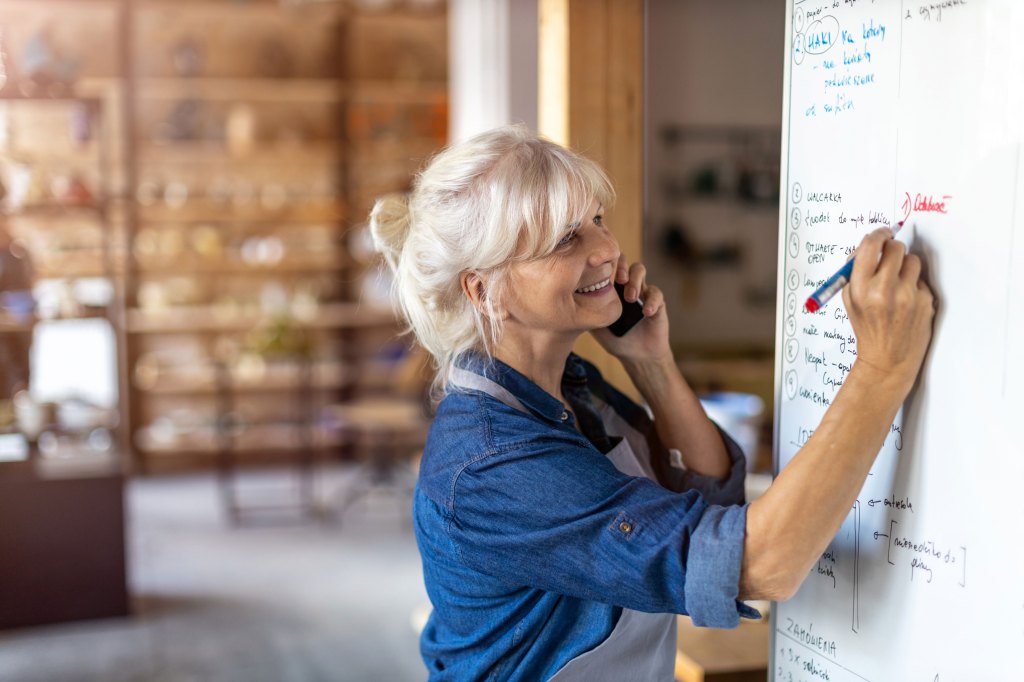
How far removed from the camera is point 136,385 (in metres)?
6.83

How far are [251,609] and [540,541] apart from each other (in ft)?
11.4

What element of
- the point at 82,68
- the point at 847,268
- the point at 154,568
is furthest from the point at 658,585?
the point at 82,68

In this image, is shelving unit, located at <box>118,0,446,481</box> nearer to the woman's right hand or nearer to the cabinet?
the cabinet

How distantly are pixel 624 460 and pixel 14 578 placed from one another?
3.42m

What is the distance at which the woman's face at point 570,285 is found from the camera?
1.46 meters

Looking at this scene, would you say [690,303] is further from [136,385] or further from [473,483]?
[473,483]

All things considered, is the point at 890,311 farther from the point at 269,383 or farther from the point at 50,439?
the point at 269,383

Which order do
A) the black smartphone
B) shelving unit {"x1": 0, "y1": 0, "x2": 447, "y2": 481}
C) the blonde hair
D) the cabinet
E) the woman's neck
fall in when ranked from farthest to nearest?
shelving unit {"x1": 0, "y1": 0, "x2": 447, "y2": 481} → the cabinet → the black smartphone → the woman's neck → the blonde hair

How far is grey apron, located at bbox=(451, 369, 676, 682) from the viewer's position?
1.49m

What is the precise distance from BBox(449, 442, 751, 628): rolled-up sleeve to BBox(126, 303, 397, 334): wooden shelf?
17.5ft

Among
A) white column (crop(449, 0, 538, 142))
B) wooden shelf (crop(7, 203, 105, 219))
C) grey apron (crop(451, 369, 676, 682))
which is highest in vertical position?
white column (crop(449, 0, 538, 142))

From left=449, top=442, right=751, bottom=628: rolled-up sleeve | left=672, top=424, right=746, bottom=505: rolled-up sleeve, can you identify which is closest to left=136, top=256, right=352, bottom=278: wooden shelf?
left=672, top=424, right=746, bottom=505: rolled-up sleeve

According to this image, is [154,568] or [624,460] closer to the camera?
[624,460]

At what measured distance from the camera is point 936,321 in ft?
4.19
